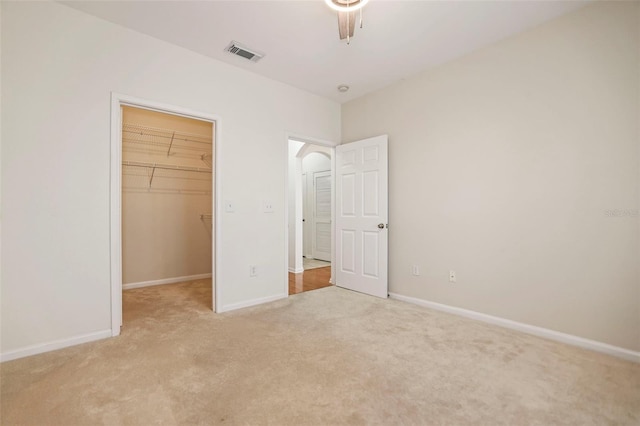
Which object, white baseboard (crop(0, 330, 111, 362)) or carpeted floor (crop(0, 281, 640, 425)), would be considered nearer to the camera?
carpeted floor (crop(0, 281, 640, 425))

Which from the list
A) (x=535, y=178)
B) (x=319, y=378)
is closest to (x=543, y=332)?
(x=535, y=178)

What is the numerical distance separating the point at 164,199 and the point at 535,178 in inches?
187

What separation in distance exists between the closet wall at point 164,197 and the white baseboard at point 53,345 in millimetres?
1841

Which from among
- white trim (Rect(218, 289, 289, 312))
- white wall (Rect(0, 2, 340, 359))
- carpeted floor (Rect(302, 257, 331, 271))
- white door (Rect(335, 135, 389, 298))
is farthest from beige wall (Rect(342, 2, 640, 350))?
carpeted floor (Rect(302, 257, 331, 271))

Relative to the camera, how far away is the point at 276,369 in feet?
6.49

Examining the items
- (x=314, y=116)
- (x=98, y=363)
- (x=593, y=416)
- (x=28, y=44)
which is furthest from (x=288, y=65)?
(x=593, y=416)

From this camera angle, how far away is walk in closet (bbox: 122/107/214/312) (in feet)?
13.6

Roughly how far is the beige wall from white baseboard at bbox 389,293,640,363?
0.05 m

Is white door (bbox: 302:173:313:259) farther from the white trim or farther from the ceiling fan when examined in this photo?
the ceiling fan

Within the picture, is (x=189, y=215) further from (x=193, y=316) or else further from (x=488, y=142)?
(x=488, y=142)

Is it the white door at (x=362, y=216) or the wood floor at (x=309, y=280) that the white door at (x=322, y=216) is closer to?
the wood floor at (x=309, y=280)

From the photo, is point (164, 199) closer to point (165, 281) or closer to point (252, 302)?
point (165, 281)

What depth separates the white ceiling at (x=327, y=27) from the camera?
7.50 feet

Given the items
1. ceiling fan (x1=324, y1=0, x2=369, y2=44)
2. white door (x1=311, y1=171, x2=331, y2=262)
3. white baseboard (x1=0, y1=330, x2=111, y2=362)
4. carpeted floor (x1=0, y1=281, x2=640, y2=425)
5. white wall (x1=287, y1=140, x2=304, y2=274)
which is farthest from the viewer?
white door (x1=311, y1=171, x2=331, y2=262)
